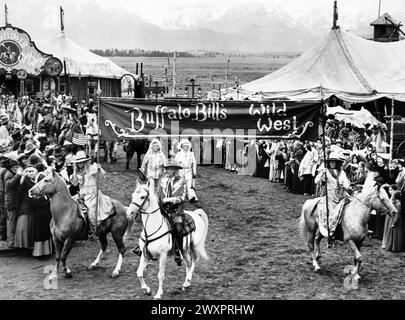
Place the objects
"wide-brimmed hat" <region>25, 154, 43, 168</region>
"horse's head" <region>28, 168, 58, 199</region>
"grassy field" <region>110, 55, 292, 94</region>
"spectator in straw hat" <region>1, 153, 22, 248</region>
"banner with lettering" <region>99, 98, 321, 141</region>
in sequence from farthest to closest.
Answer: "grassy field" <region>110, 55, 292, 94</region> → "wide-brimmed hat" <region>25, 154, 43, 168</region> → "spectator in straw hat" <region>1, 153, 22, 248</region> → "banner with lettering" <region>99, 98, 321, 141</region> → "horse's head" <region>28, 168, 58, 199</region>

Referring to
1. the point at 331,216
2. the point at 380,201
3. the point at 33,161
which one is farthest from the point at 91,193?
the point at 380,201

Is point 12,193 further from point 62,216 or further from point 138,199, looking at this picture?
point 138,199

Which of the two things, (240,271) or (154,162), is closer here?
(240,271)

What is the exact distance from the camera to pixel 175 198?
8867mm

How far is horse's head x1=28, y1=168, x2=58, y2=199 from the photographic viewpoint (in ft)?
30.5

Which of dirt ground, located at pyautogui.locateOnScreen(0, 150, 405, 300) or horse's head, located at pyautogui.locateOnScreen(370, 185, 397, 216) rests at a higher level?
horse's head, located at pyautogui.locateOnScreen(370, 185, 397, 216)

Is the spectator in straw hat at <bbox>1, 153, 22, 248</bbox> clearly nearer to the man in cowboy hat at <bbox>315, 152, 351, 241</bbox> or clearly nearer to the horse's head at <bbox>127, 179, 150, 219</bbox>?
the horse's head at <bbox>127, 179, 150, 219</bbox>

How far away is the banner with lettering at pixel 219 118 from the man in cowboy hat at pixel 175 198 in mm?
1014

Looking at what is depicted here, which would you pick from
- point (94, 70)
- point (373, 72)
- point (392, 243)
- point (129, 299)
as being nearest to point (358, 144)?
point (392, 243)

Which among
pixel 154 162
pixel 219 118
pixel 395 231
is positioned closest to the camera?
pixel 219 118

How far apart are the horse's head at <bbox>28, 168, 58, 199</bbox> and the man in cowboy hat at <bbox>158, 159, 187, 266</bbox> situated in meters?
1.82

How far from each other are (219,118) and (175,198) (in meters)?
2.01

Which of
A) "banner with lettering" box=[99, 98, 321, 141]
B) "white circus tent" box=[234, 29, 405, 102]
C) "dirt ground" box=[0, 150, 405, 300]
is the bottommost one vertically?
"dirt ground" box=[0, 150, 405, 300]

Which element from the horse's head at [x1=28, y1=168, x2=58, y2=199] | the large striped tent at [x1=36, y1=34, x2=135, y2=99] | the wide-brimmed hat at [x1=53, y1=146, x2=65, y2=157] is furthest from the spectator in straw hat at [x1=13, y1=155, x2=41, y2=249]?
the large striped tent at [x1=36, y1=34, x2=135, y2=99]
